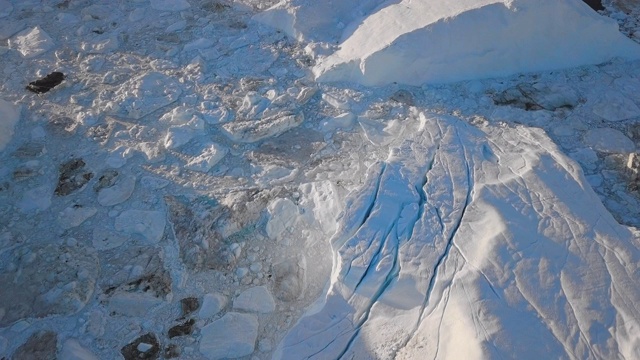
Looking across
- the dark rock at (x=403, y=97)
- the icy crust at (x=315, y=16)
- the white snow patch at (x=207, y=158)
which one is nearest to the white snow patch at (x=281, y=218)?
the white snow patch at (x=207, y=158)

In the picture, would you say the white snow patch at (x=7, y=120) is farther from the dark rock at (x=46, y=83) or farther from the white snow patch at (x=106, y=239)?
the white snow patch at (x=106, y=239)

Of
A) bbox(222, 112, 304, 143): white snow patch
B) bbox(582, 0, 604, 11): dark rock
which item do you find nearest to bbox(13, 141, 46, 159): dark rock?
bbox(222, 112, 304, 143): white snow patch

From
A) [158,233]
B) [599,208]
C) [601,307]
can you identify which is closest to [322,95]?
[158,233]

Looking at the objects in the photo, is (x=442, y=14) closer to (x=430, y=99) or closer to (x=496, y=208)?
(x=430, y=99)

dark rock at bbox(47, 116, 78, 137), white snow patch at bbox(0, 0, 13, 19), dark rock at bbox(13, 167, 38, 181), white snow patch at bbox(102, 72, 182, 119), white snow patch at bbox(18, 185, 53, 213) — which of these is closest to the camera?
white snow patch at bbox(18, 185, 53, 213)

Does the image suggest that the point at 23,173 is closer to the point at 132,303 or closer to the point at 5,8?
the point at 132,303

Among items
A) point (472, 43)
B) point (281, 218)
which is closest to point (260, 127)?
point (281, 218)

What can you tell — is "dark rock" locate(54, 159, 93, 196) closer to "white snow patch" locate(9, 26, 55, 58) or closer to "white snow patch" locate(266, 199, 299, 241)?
"white snow patch" locate(266, 199, 299, 241)
